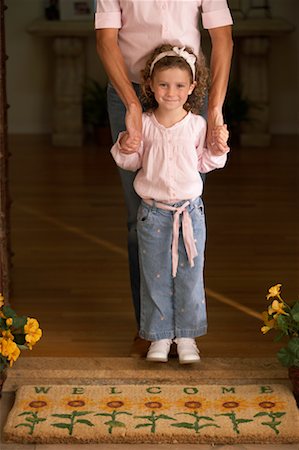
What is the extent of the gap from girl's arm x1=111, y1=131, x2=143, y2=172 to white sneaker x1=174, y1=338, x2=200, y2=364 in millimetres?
556

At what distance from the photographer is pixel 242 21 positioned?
25.7 feet

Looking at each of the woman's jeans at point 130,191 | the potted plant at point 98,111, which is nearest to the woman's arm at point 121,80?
the woman's jeans at point 130,191

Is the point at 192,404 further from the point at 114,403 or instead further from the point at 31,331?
the point at 31,331

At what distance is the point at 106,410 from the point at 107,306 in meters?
0.98

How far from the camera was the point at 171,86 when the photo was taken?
10.8 ft

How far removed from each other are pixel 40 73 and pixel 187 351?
5165 millimetres

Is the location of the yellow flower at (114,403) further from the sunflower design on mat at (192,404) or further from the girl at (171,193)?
the girl at (171,193)

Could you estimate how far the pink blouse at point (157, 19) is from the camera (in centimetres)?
334

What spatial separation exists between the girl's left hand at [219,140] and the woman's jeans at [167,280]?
17 centimetres

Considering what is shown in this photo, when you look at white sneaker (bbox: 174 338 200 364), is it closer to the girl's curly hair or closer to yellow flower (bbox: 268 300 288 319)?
yellow flower (bbox: 268 300 288 319)

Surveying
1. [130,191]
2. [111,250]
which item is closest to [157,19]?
[130,191]

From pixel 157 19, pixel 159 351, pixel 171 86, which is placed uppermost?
pixel 157 19

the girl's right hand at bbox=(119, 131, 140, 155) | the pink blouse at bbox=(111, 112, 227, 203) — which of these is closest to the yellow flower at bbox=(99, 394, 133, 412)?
the pink blouse at bbox=(111, 112, 227, 203)

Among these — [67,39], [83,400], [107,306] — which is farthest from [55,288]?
[67,39]
